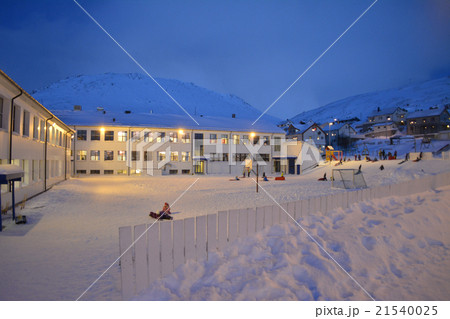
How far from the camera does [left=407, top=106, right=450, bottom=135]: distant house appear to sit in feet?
227

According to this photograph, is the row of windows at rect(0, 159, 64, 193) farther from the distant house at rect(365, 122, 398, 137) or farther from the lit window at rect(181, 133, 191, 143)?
the distant house at rect(365, 122, 398, 137)

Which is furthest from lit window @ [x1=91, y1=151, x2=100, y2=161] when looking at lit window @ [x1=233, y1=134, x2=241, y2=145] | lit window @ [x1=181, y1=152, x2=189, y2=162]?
lit window @ [x1=233, y1=134, x2=241, y2=145]

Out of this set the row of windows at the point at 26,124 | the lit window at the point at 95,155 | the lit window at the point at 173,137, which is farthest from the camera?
the lit window at the point at 173,137

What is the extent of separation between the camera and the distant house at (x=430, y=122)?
69.2 metres

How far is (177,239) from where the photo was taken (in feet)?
16.8

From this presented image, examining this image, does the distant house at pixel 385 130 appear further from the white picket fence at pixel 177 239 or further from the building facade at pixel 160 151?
the white picket fence at pixel 177 239

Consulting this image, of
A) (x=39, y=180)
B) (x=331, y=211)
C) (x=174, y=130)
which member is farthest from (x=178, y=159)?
(x=331, y=211)

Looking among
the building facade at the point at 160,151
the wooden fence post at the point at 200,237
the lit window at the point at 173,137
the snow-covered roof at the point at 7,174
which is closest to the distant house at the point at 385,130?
the building facade at the point at 160,151

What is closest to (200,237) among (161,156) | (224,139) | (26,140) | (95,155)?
(26,140)

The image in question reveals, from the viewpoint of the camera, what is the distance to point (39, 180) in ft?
58.9
